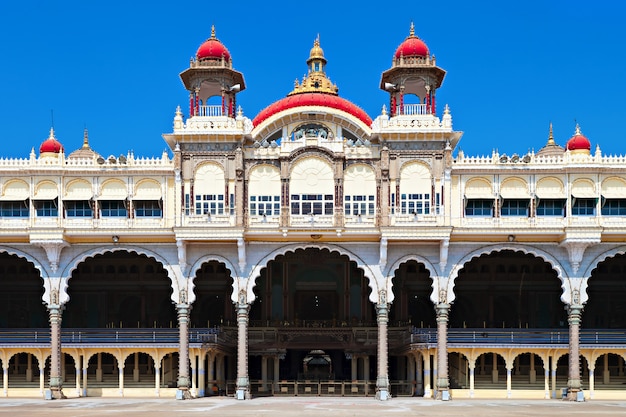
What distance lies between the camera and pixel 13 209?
166 feet

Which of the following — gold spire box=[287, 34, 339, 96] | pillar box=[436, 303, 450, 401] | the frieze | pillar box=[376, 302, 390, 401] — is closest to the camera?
pillar box=[436, 303, 450, 401]

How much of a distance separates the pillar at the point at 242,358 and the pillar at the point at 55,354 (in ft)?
30.3

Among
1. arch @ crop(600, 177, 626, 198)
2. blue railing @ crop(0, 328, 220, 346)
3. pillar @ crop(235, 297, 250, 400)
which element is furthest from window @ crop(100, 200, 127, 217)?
arch @ crop(600, 177, 626, 198)

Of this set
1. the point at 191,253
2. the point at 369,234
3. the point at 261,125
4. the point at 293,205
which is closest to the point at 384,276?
the point at 369,234

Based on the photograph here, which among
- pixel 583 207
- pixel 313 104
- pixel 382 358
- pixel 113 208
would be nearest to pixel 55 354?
pixel 113 208

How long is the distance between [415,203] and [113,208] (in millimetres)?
15843

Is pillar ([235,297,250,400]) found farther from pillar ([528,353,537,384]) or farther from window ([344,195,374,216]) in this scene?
pillar ([528,353,537,384])

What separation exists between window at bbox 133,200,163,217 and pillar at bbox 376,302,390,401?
Answer: 12.6 meters

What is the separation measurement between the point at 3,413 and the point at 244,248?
14.9 m

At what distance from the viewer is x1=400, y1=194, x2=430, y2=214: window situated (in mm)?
48625

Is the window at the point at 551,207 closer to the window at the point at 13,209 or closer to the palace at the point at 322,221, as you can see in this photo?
→ the palace at the point at 322,221

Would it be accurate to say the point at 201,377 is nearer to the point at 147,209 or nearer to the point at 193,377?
the point at 193,377

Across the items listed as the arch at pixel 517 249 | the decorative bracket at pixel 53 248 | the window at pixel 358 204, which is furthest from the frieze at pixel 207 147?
the arch at pixel 517 249

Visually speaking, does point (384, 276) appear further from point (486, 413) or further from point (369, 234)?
point (486, 413)
